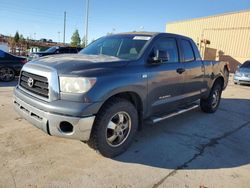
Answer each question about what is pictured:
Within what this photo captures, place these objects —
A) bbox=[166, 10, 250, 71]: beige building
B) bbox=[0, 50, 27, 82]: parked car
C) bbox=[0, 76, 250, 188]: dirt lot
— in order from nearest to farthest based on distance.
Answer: bbox=[0, 76, 250, 188]: dirt lot, bbox=[0, 50, 27, 82]: parked car, bbox=[166, 10, 250, 71]: beige building

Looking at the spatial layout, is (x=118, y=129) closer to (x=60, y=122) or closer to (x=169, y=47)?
(x=60, y=122)

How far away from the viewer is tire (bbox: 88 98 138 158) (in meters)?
3.45

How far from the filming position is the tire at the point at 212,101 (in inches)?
262

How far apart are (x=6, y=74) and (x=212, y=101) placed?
8165mm

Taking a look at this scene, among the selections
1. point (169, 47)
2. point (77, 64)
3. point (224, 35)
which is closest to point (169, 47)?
point (169, 47)

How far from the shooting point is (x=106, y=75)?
3.40 meters

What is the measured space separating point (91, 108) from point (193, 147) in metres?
2.14

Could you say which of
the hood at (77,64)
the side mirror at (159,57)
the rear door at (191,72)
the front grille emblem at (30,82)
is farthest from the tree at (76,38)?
the hood at (77,64)

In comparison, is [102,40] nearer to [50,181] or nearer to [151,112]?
[151,112]

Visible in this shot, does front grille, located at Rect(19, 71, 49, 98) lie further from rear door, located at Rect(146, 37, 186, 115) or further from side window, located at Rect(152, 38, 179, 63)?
side window, located at Rect(152, 38, 179, 63)

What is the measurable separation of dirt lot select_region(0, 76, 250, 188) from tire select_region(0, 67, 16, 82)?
18.2ft

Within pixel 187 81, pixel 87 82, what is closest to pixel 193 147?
pixel 187 81

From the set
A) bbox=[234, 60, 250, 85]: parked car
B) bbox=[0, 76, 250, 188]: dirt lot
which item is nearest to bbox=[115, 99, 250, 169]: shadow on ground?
bbox=[0, 76, 250, 188]: dirt lot

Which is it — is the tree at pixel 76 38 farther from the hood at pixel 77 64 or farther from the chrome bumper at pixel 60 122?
the chrome bumper at pixel 60 122
